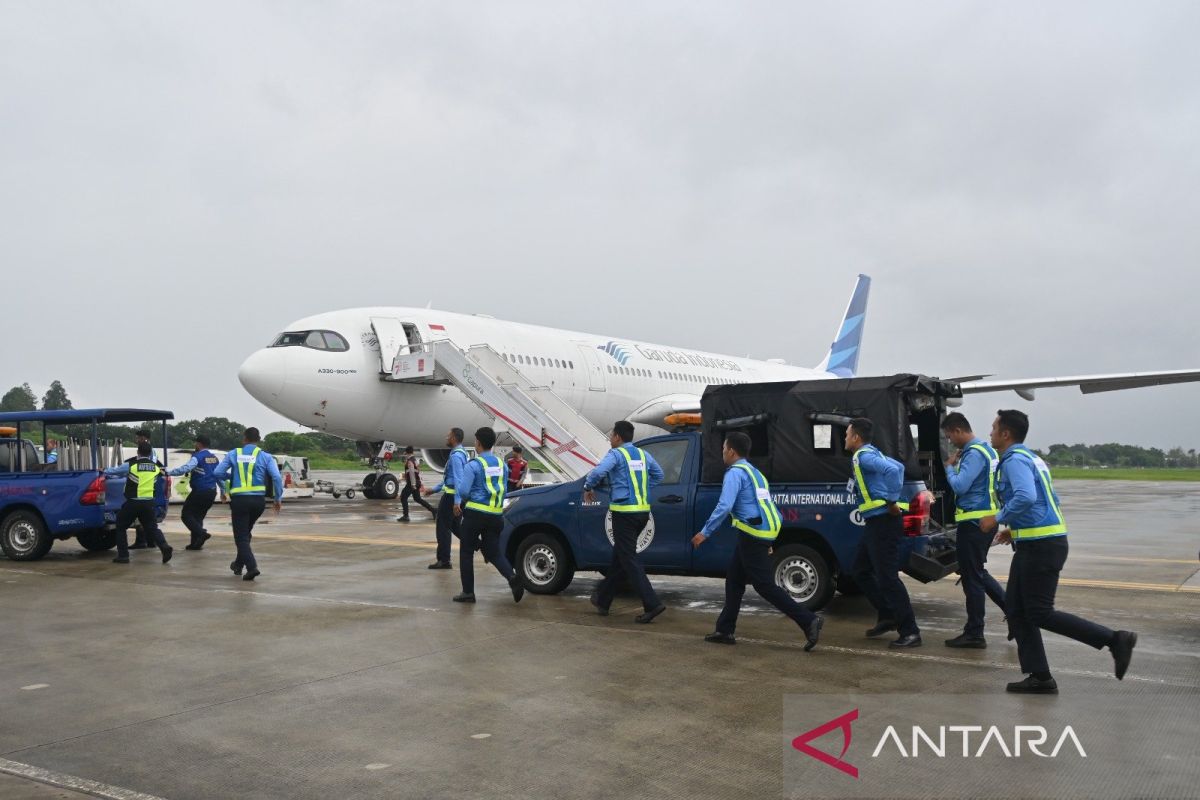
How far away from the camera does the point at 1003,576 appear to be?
11656 mm

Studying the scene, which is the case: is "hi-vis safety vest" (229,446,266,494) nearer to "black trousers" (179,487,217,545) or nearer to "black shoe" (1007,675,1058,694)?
"black trousers" (179,487,217,545)

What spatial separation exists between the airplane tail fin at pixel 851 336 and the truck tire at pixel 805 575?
34434mm

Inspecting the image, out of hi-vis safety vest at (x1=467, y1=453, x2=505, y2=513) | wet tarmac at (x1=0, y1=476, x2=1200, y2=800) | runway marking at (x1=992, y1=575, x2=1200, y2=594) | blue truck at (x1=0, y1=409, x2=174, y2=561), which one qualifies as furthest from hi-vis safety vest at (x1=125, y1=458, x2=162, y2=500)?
runway marking at (x1=992, y1=575, x2=1200, y2=594)

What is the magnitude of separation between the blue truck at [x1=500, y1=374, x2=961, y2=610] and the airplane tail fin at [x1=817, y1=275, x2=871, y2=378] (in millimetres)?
33463

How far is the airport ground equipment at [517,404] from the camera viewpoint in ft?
56.9

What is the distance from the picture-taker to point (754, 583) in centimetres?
736

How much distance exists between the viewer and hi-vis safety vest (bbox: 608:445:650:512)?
A: 8609 mm

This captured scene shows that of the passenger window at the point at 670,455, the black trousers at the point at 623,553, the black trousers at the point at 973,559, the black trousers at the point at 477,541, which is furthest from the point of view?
the passenger window at the point at 670,455

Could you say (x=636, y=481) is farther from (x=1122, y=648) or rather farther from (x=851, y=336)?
(x=851, y=336)

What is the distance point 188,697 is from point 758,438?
541 centimetres

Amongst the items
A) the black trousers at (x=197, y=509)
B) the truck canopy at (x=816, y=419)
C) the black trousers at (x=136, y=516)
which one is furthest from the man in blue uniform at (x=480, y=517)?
the black trousers at (x=197, y=509)

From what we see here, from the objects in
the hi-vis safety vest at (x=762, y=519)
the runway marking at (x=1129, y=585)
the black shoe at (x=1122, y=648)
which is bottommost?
the runway marking at (x=1129, y=585)

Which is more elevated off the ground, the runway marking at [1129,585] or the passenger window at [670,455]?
the passenger window at [670,455]

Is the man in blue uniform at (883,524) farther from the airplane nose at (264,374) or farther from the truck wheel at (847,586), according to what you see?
the airplane nose at (264,374)
